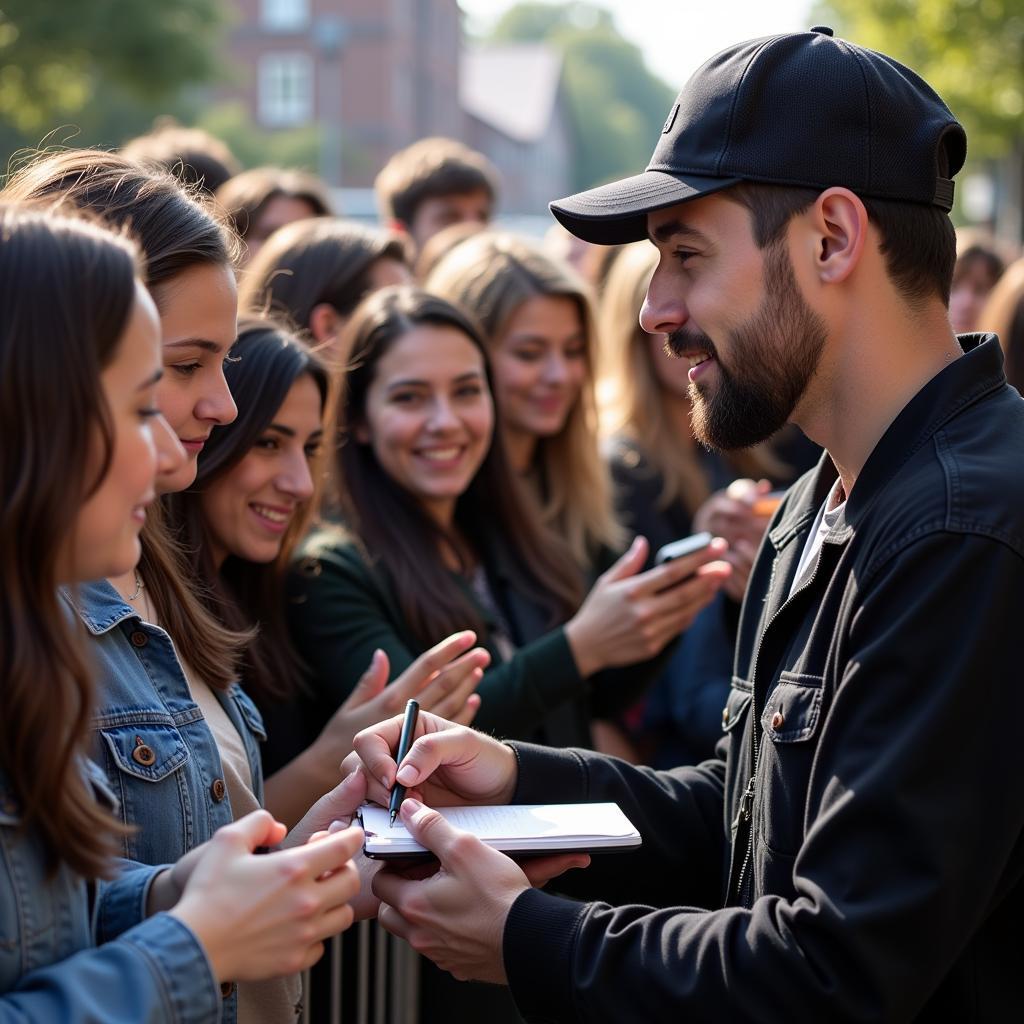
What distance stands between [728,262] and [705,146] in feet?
0.66

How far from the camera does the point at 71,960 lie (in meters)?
1.76

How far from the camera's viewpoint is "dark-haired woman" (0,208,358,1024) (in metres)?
1.75

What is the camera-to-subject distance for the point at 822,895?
77.9 inches

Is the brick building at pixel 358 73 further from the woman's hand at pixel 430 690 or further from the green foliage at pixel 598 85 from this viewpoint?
the woman's hand at pixel 430 690

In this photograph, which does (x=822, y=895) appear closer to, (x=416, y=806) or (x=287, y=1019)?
(x=416, y=806)

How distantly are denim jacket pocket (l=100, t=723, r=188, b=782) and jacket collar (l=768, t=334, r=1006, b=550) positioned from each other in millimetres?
1150

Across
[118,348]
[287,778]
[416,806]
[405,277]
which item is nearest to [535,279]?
[405,277]

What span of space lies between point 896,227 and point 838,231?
0.10 metres

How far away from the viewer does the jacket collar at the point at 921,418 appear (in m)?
2.22

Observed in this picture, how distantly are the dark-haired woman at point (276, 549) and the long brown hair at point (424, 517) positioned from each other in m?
Result: 0.39

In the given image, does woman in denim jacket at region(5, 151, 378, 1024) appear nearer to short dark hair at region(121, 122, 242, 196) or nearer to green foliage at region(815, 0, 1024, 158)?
short dark hair at region(121, 122, 242, 196)

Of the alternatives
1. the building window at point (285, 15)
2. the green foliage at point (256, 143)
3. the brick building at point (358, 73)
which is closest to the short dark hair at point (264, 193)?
the green foliage at point (256, 143)

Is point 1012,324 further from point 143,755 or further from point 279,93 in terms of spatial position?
point 279,93

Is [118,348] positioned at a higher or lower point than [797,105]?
lower
